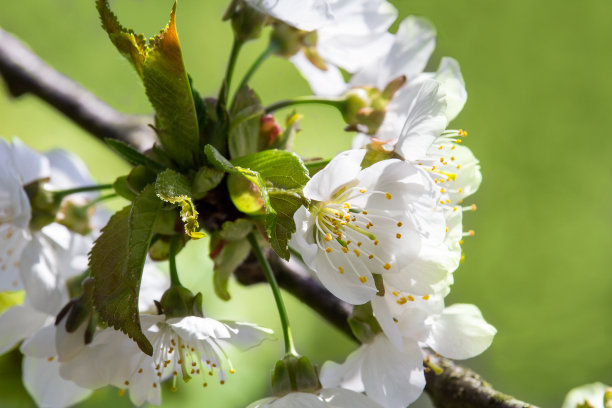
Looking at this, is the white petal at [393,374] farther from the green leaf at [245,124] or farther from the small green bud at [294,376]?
the green leaf at [245,124]

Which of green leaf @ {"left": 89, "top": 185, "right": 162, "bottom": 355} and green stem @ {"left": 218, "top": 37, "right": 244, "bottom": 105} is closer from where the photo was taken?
green leaf @ {"left": 89, "top": 185, "right": 162, "bottom": 355}

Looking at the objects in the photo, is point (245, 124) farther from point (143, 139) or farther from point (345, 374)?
point (143, 139)

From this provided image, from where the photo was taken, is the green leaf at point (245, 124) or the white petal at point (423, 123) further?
the green leaf at point (245, 124)

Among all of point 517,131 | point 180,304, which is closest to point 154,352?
point 180,304

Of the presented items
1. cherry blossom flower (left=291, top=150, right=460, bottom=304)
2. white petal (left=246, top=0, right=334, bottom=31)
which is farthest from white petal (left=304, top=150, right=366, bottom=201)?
white petal (left=246, top=0, right=334, bottom=31)

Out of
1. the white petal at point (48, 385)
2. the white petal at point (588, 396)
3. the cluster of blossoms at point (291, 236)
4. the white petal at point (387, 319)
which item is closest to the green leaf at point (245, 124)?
the cluster of blossoms at point (291, 236)

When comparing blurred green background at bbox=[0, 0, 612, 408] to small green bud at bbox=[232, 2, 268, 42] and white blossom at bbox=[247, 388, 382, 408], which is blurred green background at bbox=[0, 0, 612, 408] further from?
white blossom at bbox=[247, 388, 382, 408]
